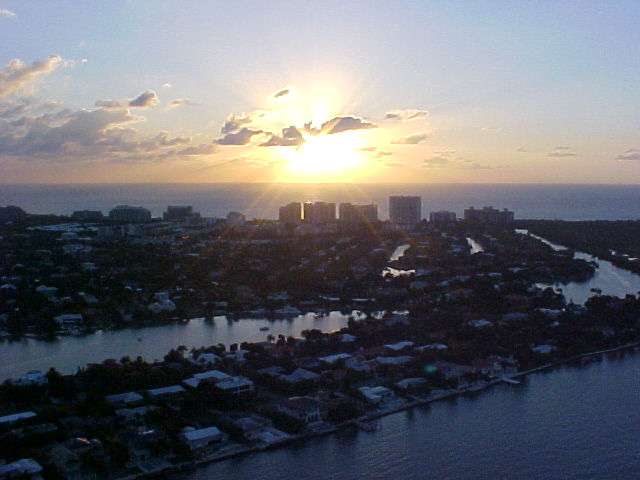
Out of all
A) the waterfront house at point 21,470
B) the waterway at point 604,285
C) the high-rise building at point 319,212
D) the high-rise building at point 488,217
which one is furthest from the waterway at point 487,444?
the high-rise building at point 488,217

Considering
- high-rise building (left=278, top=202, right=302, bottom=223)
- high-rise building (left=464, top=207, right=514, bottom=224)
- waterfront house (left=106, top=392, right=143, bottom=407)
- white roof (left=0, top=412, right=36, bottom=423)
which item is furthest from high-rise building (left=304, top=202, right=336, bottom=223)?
white roof (left=0, top=412, right=36, bottom=423)

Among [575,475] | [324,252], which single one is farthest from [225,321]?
[324,252]

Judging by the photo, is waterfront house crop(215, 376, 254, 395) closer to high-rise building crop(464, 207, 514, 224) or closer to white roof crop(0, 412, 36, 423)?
white roof crop(0, 412, 36, 423)

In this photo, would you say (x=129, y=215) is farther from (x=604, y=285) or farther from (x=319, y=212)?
(x=604, y=285)

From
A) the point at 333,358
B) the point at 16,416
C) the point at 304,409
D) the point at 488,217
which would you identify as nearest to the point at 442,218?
the point at 488,217

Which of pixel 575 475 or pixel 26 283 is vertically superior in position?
pixel 26 283

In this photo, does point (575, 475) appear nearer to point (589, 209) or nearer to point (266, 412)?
point (266, 412)

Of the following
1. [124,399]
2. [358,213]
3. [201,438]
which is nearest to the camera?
[201,438]
